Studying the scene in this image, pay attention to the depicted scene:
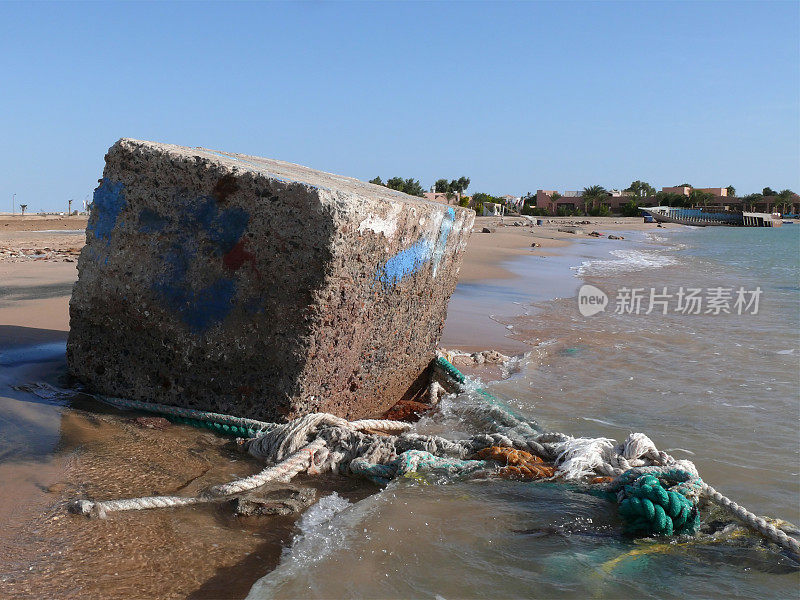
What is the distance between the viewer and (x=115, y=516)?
2.17 metres

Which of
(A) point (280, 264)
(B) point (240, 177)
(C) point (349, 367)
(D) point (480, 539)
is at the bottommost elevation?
(D) point (480, 539)

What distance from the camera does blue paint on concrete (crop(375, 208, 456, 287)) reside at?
326 cm

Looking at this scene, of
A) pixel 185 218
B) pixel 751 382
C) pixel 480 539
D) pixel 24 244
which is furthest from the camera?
pixel 24 244

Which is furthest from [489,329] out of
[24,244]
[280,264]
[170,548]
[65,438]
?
[24,244]

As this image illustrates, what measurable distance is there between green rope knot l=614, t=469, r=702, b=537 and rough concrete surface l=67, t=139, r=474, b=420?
1.42 metres

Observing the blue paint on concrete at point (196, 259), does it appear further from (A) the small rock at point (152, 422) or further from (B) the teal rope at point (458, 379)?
(B) the teal rope at point (458, 379)

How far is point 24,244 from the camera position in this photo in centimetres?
1405

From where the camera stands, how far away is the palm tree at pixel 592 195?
85.8 m

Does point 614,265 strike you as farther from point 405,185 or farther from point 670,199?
point 670,199

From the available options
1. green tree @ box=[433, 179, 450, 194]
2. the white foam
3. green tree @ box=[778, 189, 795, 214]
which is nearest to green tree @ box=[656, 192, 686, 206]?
green tree @ box=[778, 189, 795, 214]

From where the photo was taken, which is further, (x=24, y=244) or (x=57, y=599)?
(x=24, y=244)

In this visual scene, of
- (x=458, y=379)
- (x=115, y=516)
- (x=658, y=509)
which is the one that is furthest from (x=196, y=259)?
(x=658, y=509)

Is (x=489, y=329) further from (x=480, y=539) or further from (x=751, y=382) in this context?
(x=480, y=539)

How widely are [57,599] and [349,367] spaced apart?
5.58ft
